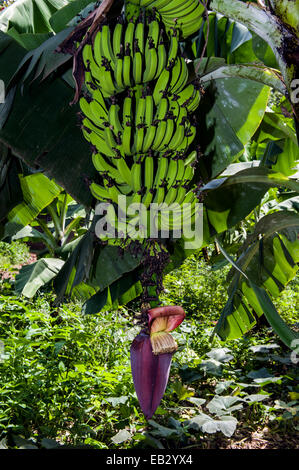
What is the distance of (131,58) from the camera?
1.07 m

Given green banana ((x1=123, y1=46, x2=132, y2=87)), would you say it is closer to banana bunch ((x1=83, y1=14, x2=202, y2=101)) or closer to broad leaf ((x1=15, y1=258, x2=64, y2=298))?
banana bunch ((x1=83, y1=14, x2=202, y2=101))

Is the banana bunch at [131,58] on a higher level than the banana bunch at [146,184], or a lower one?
higher

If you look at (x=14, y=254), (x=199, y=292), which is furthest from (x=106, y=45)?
(x=14, y=254)

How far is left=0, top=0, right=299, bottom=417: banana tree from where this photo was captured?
41.4 inches

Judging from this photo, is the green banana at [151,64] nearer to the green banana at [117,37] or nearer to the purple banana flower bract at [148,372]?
the green banana at [117,37]

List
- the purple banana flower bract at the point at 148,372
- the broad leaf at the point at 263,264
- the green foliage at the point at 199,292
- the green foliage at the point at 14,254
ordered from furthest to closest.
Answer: the green foliage at the point at 14,254
the green foliage at the point at 199,292
the broad leaf at the point at 263,264
the purple banana flower bract at the point at 148,372

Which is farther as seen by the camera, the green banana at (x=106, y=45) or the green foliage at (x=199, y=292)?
the green foliage at (x=199, y=292)

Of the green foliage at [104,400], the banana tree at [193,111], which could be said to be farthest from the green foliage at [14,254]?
the banana tree at [193,111]

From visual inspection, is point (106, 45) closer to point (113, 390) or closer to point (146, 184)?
point (146, 184)

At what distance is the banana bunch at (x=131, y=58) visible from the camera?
105 cm

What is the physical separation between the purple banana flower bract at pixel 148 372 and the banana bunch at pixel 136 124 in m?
0.50

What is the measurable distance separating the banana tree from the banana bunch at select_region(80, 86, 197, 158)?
26 mm

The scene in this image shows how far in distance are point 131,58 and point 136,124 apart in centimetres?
18
